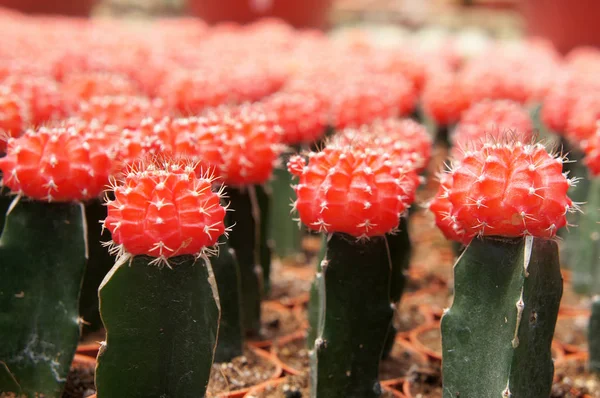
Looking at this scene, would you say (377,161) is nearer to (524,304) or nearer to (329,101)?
(524,304)

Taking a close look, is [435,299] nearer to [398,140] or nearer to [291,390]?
[398,140]

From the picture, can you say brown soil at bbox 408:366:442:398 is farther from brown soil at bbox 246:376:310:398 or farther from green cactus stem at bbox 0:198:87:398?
green cactus stem at bbox 0:198:87:398

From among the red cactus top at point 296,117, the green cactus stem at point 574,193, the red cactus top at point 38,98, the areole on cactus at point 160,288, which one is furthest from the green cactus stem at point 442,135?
the areole on cactus at point 160,288

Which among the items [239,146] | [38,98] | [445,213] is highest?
[38,98]

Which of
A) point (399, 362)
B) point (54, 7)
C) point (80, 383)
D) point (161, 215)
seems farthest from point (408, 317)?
point (54, 7)

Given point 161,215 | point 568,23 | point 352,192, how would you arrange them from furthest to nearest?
point 568,23, point 352,192, point 161,215

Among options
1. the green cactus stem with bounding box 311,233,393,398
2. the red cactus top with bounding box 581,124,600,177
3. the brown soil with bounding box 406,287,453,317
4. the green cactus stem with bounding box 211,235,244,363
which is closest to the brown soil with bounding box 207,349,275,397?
the green cactus stem with bounding box 211,235,244,363
